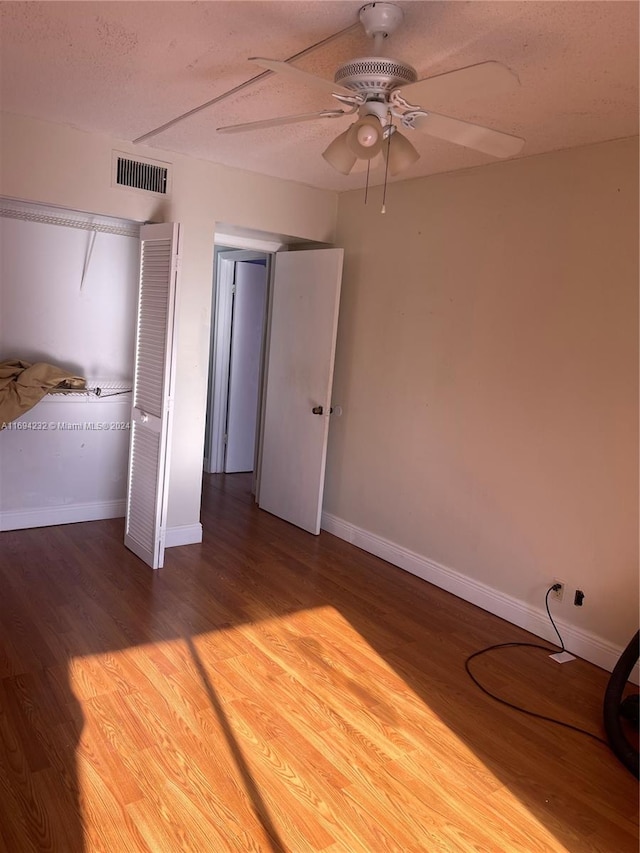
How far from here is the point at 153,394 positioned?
12.4ft

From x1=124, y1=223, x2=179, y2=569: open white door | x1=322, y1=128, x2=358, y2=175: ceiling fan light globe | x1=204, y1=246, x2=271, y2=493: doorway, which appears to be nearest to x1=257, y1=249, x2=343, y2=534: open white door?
x1=204, y1=246, x2=271, y2=493: doorway

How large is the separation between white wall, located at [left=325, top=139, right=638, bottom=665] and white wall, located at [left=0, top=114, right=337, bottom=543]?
56 cm

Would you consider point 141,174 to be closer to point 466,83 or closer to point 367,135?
point 367,135

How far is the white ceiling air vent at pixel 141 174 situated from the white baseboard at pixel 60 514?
2.12 m

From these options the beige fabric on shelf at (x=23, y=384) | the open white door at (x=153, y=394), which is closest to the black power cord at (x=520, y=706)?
the open white door at (x=153, y=394)

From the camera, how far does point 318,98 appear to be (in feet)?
8.92

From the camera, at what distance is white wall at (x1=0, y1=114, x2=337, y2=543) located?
3.44 meters

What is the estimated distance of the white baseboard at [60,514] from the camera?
4.14m

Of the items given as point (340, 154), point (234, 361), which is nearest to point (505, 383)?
point (340, 154)

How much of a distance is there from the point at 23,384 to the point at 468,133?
2.83 metres

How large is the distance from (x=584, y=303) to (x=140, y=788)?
275 cm

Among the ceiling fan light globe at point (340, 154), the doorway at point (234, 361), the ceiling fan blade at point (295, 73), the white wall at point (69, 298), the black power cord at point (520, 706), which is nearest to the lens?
the ceiling fan blade at point (295, 73)

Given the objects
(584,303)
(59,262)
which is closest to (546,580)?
(584,303)

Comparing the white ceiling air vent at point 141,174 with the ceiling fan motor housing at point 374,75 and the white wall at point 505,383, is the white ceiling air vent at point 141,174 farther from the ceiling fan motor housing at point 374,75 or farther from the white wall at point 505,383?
the ceiling fan motor housing at point 374,75
